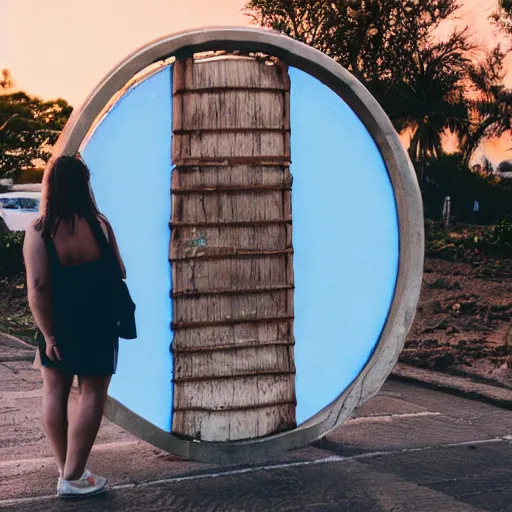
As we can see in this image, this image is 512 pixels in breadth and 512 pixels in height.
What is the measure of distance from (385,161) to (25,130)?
29.7 m

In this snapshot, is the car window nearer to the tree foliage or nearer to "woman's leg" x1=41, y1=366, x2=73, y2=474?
the tree foliage

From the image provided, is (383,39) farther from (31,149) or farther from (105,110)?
(105,110)

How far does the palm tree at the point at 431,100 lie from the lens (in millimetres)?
27281

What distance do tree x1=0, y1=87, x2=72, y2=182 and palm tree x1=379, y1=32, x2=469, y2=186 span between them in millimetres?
11511

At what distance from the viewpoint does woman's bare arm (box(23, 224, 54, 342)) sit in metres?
4.22

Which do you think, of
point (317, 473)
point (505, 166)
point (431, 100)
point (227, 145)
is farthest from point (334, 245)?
point (505, 166)

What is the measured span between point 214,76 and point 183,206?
28.5 inches

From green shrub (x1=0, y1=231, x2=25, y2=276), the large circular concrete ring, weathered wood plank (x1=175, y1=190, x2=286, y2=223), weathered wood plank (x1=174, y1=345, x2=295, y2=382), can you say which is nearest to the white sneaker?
the large circular concrete ring

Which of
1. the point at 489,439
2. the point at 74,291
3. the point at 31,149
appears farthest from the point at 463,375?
the point at 31,149

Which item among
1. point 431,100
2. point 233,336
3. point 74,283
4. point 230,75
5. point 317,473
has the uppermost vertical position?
point 431,100

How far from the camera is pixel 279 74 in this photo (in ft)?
16.4

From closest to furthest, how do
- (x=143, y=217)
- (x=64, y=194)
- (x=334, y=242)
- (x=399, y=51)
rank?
(x=64, y=194) < (x=143, y=217) < (x=334, y=242) < (x=399, y=51)

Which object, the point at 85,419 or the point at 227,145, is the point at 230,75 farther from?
the point at 85,419

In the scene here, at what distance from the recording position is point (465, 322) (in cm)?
1088
